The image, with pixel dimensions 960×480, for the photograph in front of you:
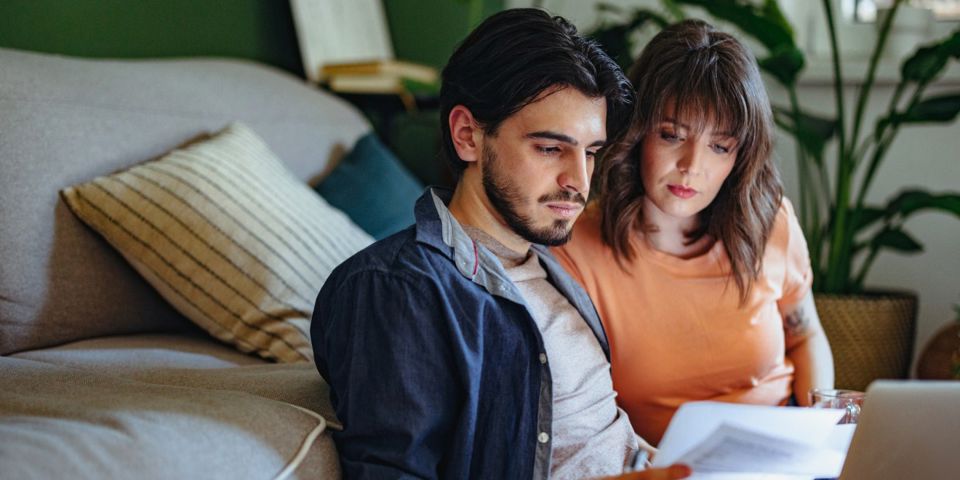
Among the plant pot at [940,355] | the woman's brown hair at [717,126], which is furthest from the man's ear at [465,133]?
the plant pot at [940,355]

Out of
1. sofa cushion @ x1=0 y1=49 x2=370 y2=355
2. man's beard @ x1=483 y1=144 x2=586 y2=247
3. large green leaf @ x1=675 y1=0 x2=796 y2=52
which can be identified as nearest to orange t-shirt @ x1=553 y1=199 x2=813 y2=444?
man's beard @ x1=483 y1=144 x2=586 y2=247

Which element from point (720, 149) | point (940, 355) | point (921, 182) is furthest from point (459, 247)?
point (921, 182)

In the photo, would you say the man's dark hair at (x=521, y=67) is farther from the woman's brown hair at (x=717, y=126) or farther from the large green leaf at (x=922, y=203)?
the large green leaf at (x=922, y=203)

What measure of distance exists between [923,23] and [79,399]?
2.52 metres

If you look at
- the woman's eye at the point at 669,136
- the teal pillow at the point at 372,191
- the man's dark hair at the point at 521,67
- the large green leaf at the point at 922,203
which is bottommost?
the large green leaf at the point at 922,203

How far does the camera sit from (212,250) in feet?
4.78

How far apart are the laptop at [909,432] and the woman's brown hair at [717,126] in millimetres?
501

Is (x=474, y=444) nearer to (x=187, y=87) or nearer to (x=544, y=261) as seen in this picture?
(x=544, y=261)

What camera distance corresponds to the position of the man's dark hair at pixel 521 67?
1104 mm

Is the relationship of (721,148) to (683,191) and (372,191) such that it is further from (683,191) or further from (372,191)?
(372,191)

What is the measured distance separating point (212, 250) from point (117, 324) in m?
0.19

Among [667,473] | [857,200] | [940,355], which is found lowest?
[940,355]

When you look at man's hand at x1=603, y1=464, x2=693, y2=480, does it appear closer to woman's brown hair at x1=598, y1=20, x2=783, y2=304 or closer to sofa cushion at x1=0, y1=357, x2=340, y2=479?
sofa cushion at x1=0, y1=357, x2=340, y2=479

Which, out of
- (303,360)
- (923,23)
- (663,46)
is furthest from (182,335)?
(923,23)
